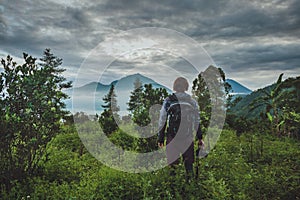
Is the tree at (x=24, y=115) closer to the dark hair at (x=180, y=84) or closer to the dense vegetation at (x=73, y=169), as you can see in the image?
the dense vegetation at (x=73, y=169)

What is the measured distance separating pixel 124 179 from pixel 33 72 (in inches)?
101

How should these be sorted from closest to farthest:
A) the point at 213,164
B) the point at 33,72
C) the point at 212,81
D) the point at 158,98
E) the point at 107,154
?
the point at 33,72 < the point at 213,164 < the point at 107,154 < the point at 158,98 < the point at 212,81

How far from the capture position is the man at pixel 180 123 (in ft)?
16.9

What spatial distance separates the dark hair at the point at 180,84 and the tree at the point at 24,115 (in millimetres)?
2293

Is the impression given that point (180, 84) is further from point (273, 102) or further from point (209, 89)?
point (273, 102)

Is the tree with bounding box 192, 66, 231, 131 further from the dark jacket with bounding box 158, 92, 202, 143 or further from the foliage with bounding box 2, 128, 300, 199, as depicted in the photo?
the dark jacket with bounding box 158, 92, 202, 143

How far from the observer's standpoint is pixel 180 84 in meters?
5.25

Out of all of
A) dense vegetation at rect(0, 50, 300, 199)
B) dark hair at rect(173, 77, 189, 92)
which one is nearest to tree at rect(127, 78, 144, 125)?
dense vegetation at rect(0, 50, 300, 199)

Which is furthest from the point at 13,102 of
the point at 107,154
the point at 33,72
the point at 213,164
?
the point at 213,164

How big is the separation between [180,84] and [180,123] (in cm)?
71

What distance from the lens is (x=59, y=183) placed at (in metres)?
5.40

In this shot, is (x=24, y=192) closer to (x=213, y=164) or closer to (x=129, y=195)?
(x=129, y=195)

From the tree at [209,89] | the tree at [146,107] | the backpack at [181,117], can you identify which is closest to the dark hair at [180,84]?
the backpack at [181,117]

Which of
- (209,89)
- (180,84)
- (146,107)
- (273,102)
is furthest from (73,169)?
(273,102)
